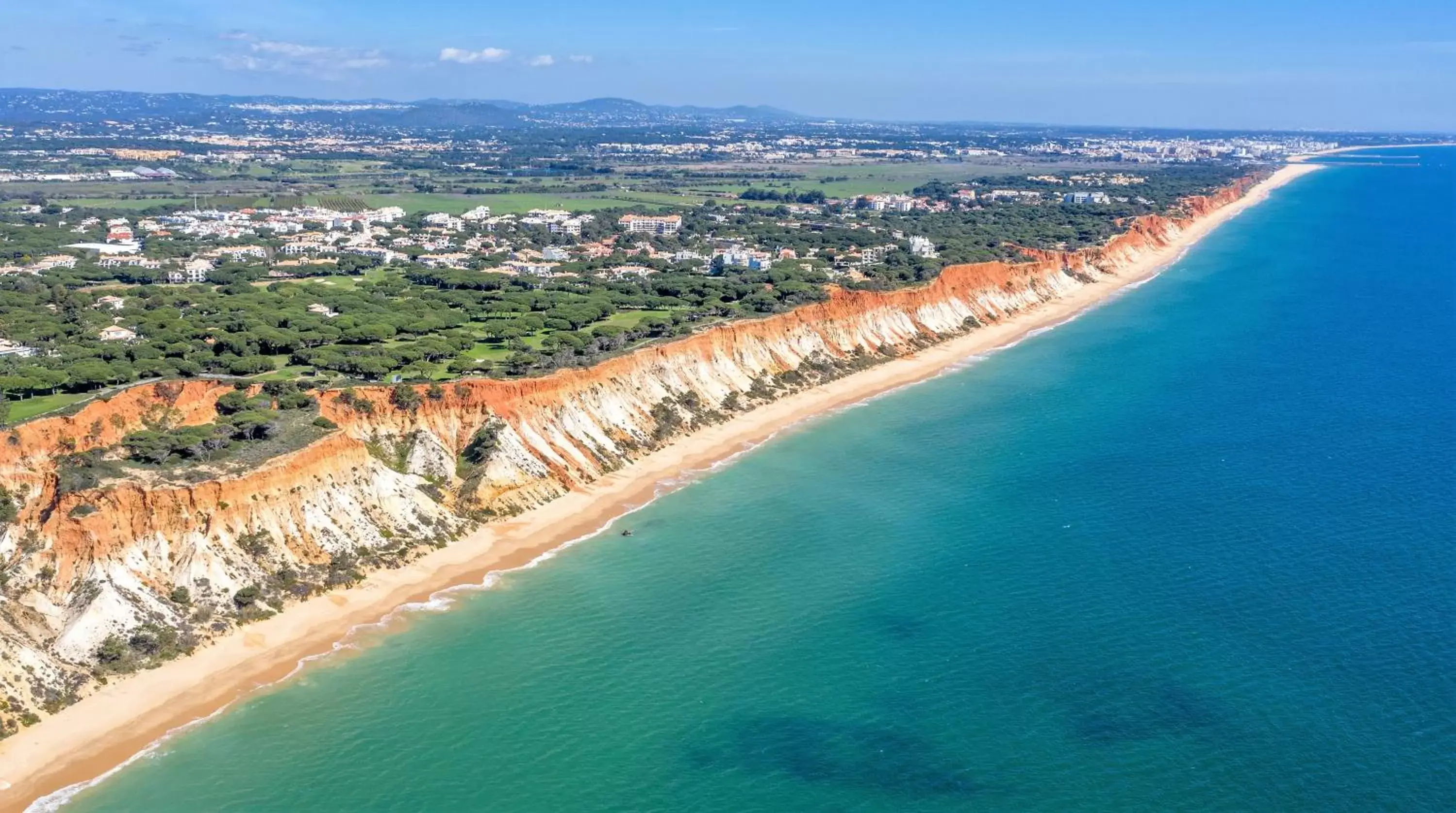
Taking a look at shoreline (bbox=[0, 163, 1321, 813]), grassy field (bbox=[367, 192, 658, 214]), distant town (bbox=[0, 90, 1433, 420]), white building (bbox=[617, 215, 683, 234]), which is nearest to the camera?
shoreline (bbox=[0, 163, 1321, 813])

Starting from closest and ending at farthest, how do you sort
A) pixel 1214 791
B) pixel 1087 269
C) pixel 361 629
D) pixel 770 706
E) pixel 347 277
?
pixel 1214 791, pixel 770 706, pixel 361 629, pixel 347 277, pixel 1087 269

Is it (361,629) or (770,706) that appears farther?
(361,629)

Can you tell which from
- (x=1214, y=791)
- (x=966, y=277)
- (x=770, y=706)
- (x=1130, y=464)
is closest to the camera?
(x=1214, y=791)

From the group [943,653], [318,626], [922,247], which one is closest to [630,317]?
[318,626]

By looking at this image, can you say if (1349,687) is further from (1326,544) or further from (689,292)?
(689,292)

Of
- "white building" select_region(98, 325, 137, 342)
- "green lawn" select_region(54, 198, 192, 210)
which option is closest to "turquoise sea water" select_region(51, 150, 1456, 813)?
"white building" select_region(98, 325, 137, 342)

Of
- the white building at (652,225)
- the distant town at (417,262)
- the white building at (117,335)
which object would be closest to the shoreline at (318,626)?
the distant town at (417,262)

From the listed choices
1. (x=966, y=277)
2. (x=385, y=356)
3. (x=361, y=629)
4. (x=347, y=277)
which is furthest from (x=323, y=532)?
(x=966, y=277)

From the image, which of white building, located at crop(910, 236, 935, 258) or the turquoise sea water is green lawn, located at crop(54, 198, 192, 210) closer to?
white building, located at crop(910, 236, 935, 258)
